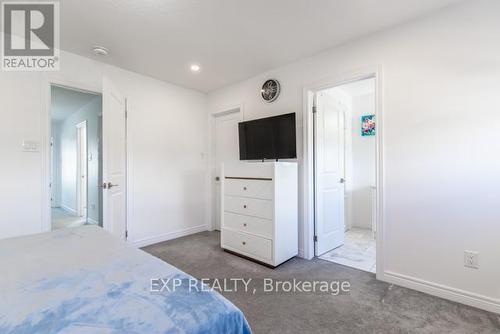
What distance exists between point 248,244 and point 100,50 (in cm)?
273

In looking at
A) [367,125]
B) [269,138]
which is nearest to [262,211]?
[269,138]

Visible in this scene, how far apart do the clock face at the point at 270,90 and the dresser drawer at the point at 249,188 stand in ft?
3.90

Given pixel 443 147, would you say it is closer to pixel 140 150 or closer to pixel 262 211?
pixel 262 211

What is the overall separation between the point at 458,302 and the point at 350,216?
240 cm

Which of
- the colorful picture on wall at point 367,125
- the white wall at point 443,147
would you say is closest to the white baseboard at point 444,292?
the white wall at point 443,147

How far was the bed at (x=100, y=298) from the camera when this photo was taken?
71 cm

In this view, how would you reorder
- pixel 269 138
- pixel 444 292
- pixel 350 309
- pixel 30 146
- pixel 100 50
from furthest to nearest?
pixel 269 138 → pixel 100 50 → pixel 30 146 → pixel 444 292 → pixel 350 309

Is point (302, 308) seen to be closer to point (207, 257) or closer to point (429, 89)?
point (207, 257)

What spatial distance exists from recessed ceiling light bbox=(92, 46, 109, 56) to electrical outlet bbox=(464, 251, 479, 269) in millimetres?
3937

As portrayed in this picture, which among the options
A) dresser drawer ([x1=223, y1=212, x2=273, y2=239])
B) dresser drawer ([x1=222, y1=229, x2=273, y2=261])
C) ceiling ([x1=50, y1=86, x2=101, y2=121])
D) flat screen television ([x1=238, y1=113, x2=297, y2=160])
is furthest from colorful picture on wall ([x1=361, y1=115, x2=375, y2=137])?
ceiling ([x1=50, y1=86, x2=101, y2=121])

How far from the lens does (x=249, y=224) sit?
2730mm

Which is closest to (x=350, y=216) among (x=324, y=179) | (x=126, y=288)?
(x=324, y=179)

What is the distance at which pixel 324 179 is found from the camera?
295 centimetres

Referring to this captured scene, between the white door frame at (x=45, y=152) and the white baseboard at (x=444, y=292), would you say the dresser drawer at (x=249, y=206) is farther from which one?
the white door frame at (x=45, y=152)
